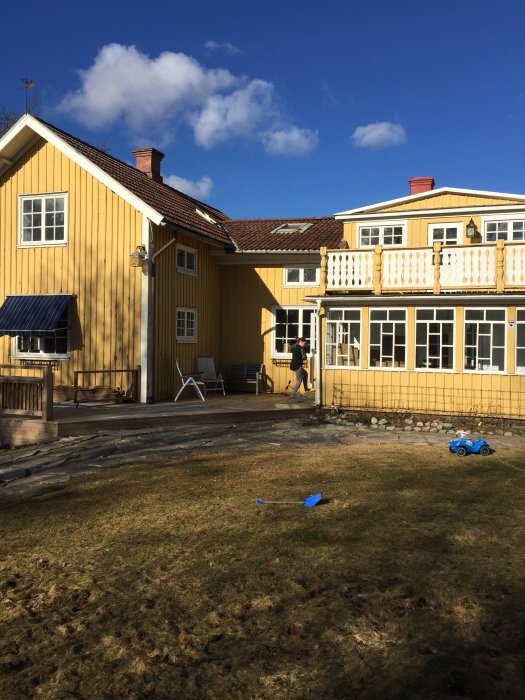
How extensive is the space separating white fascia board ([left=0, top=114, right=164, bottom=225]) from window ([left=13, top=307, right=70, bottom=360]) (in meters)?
3.37

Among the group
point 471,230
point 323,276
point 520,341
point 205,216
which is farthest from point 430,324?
point 205,216

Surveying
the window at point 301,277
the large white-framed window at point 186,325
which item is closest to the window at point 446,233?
the window at point 301,277

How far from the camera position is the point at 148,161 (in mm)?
20719

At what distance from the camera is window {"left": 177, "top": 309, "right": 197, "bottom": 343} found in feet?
55.2

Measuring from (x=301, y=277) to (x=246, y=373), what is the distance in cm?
336

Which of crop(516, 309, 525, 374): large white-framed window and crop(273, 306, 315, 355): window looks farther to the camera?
crop(273, 306, 315, 355): window

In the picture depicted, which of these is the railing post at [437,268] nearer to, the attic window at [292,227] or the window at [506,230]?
the window at [506,230]

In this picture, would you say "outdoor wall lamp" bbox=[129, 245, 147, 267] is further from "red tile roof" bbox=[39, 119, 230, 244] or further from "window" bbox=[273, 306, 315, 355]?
"window" bbox=[273, 306, 315, 355]

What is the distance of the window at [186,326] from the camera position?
55.2 ft

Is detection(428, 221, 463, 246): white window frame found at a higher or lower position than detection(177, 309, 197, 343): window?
higher

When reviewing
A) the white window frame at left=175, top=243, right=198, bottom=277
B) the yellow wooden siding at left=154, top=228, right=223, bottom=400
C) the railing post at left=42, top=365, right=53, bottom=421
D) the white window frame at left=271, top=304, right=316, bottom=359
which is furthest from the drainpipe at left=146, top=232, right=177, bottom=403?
the white window frame at left=271, top=304, right=316, bottom=359

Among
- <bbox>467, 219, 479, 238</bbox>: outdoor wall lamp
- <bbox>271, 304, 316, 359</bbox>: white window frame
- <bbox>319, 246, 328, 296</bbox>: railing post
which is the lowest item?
<bbox>271, 304, 316, 359</bbox>: white window frame

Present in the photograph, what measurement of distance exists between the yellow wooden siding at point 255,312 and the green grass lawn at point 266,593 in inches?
435

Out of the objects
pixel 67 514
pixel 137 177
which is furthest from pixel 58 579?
pixel 137 177
